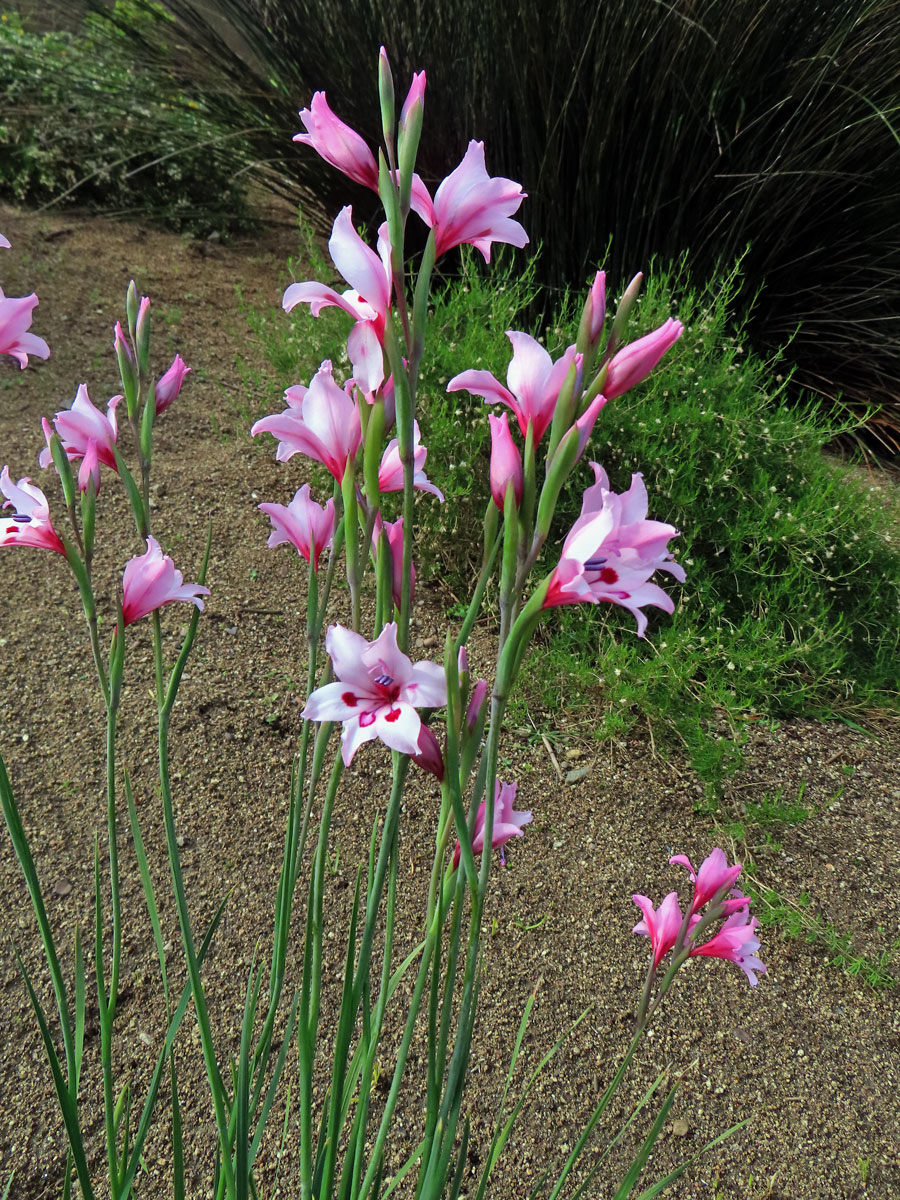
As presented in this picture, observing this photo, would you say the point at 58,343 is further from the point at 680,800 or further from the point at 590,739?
A: the point at 680,800

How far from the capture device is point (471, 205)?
0.62 meters

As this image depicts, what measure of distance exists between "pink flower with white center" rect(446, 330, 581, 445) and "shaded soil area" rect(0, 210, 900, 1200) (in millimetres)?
854

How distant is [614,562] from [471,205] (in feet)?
0.93

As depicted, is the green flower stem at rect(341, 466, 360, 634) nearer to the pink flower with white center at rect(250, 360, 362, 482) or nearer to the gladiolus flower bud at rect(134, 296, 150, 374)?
the pink flower with white center at rect(250, 360, 362, 482)

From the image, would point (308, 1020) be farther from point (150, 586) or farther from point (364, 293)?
point (364, 293)

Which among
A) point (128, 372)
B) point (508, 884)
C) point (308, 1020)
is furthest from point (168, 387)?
point (508, 884)

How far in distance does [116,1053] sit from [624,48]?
3.13 meters

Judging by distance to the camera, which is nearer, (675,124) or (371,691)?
(371,691)

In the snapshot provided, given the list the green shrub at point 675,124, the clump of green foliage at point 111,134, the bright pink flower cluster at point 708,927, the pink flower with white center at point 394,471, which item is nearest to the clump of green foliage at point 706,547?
the green shrub at point 675,124

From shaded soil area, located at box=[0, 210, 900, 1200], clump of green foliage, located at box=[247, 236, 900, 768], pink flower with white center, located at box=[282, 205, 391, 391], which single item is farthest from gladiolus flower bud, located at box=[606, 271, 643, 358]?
clump of green foliage, located at box=[247, 236, 900, 768]

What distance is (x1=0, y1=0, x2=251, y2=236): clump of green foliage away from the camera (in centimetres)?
399

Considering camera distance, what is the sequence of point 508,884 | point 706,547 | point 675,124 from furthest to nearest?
point 675,124 < point 706,547 < point 508,884

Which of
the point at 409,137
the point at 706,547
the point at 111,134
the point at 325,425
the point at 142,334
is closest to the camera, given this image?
the point at 409,137

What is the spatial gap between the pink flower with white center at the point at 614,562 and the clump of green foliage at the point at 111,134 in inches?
156
